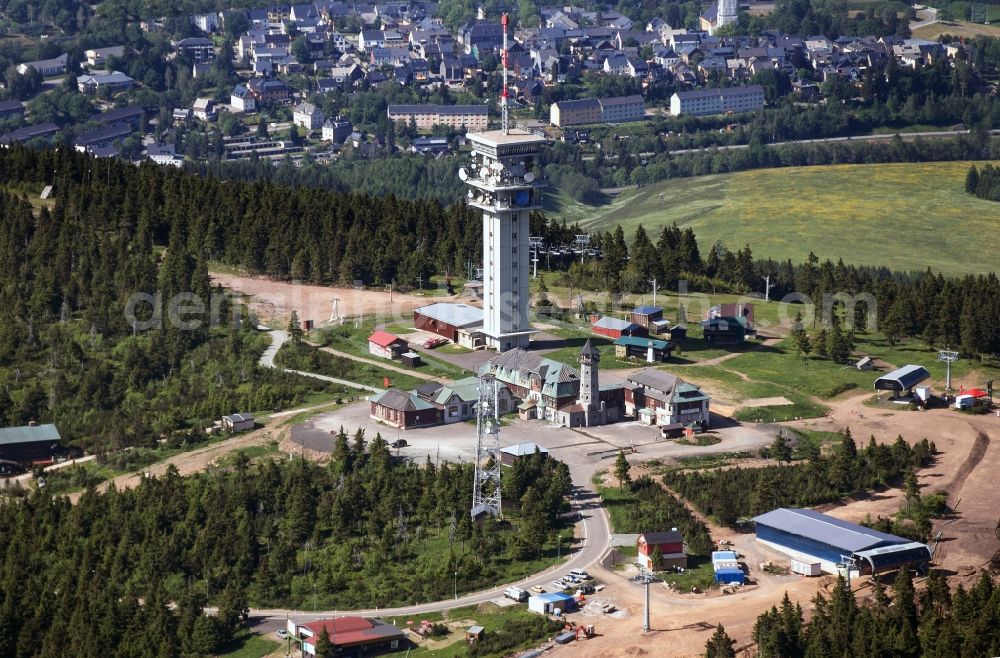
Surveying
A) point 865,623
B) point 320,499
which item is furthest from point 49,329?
point 865,623

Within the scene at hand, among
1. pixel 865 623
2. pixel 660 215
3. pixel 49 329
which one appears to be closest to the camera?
pixel 865 623

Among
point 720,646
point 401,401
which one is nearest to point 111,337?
point 401,401

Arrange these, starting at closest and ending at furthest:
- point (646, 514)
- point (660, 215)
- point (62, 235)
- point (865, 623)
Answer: point (865, 623), point (646, 514), point (62, 235), point (660, 215)

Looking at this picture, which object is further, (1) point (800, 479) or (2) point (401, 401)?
(2) point (401, 401)

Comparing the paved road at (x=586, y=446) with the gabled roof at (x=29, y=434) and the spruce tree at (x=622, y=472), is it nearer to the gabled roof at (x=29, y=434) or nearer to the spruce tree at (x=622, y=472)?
the spruce tree at (x=622, y=472)

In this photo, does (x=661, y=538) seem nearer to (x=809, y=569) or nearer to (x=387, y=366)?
(x=809, y=569)

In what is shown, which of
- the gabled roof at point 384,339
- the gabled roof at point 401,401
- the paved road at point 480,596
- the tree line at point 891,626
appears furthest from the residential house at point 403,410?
the tree line at point 891,626

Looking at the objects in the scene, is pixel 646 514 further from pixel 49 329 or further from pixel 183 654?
pixel 49 329
